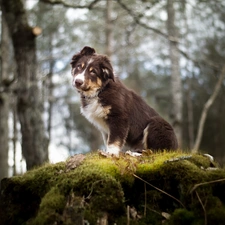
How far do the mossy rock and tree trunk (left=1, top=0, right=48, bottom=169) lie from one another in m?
4.97

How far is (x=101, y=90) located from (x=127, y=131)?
826 millimetres

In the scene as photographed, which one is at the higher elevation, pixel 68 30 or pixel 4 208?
pixel 68 30

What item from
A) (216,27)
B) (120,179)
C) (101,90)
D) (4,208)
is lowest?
(4,208)

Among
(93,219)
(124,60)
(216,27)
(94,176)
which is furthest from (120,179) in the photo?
(124,60)

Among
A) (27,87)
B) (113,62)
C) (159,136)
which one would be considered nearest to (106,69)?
(159,136)

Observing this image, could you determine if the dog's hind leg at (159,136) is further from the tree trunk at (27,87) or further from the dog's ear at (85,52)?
the tree trunk at (27,87)

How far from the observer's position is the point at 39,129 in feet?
32.7

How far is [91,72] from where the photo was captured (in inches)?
275

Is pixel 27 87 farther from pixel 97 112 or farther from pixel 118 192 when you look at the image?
pixel 118 192

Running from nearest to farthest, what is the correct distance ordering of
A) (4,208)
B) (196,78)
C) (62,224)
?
(62,224)
(4,208)
(196,78)

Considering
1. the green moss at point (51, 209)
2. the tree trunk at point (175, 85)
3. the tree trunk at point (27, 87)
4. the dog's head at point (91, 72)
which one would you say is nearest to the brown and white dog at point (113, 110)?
the dog's head at point (91, 72)

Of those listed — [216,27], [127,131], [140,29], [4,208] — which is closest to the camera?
[4,208]

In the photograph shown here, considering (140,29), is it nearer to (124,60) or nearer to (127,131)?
(124,60)

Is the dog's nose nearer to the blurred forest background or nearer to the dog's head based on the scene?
the dog's head
